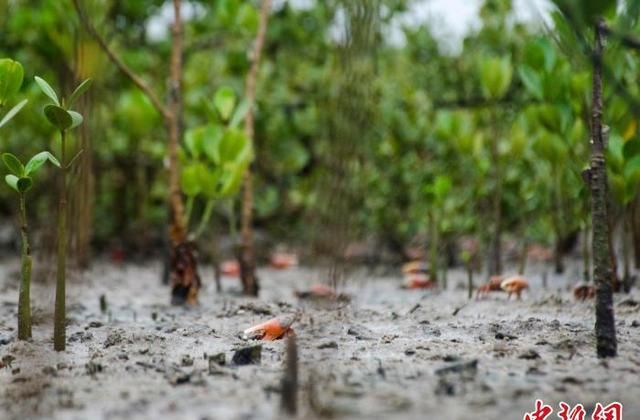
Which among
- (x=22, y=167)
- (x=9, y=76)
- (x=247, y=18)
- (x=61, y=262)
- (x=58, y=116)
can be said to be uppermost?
(x=247, y=18)

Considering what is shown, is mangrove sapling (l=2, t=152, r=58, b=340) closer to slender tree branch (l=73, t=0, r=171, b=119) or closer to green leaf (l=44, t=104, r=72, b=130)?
green leaf (l=44, t=104, r=72, b=130)

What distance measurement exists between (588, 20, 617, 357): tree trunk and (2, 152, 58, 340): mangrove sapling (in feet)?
3.82

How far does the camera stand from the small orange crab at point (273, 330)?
2074 mm

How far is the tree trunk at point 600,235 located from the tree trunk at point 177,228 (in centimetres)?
157

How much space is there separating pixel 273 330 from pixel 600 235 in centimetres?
85

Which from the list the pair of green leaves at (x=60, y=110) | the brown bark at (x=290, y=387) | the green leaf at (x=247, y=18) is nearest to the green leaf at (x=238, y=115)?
the green leaf at (x=247, y=18)

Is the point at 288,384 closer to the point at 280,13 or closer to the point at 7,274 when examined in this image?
the point at 7,274

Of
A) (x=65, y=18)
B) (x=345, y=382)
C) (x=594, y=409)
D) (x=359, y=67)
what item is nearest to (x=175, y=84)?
(x=65, y=18)

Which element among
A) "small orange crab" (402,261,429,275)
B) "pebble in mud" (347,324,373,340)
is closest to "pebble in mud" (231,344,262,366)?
"pebble in mud" (347,324,373,340)

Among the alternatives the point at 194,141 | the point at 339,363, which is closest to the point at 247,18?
the point at 194,141

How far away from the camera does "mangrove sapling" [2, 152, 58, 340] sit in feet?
5.88

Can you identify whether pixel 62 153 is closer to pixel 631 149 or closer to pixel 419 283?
pixel 631 149

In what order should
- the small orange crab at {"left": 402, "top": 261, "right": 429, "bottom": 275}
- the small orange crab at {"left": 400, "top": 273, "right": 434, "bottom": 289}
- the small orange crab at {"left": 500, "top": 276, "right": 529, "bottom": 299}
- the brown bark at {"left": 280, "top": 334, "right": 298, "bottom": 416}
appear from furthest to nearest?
the small orange crab at {"left": 402, "top": 261, "right": 429, "bottom": 275}
the small orange crab at {"left": 400, "top": 273, "right": 434, "bottom": 289}
the small orange crab at {"left": 500, "top": 276, "right": 529, "bottom": 299}
the brown bark at {"left": 280, "top": 334, "right": 298, "bottom": 416}

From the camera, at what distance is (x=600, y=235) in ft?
5.49
